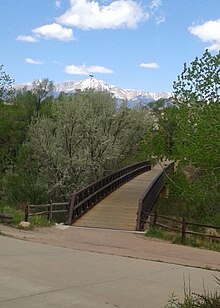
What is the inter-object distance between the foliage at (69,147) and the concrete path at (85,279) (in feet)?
57.0

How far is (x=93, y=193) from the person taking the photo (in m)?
25.8

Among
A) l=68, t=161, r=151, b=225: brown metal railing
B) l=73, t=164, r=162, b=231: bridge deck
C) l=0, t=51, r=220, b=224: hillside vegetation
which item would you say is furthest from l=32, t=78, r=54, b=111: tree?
l=73, t=164, r=162, b=231: bridge deck

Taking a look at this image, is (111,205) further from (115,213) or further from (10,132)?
(10,132)

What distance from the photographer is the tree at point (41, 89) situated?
159ft

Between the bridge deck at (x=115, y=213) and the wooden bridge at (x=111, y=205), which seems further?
the wooden bridge at (x=111, y=205)

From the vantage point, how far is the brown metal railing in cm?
2234

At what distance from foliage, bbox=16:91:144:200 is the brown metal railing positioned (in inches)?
53.2

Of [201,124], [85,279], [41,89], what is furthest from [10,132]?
[85,279]

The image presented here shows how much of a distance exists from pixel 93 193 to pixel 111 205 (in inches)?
49.5

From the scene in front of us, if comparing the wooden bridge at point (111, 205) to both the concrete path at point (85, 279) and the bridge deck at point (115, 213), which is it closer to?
the bridge deck at point (115, 213)

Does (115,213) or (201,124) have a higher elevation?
(201,124)

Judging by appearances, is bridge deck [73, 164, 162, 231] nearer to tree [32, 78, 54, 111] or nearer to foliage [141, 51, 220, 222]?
foliage [141, 51, 220, 222]

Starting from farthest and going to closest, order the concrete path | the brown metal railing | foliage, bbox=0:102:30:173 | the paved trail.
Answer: foliage, bbox=0:102:30:173, the brown metal railing, the paved trail, the concrete path

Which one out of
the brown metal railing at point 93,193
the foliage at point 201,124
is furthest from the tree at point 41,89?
the foliage at point 201,124
